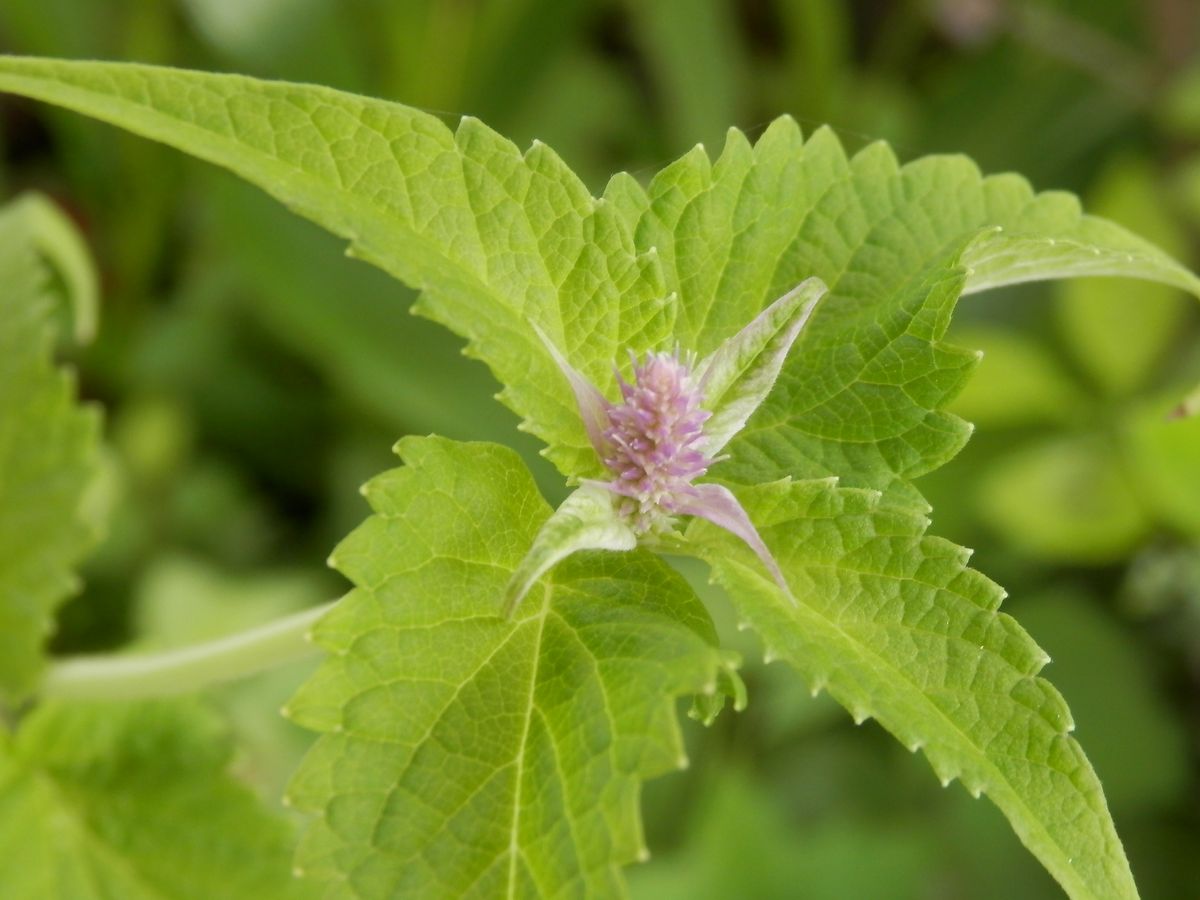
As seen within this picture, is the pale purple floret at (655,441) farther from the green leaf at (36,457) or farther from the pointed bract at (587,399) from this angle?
the green leaf at (36,457)

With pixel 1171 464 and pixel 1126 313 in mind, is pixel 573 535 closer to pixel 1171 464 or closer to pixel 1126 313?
pixel 1171 464

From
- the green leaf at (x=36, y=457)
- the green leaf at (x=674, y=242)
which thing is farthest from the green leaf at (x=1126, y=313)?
the green leaf at (x=36, y=457)

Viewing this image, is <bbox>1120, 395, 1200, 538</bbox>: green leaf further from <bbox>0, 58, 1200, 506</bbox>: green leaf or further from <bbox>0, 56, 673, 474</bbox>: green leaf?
<bbox>0, 56, 673, 474</bbox>: green leaf

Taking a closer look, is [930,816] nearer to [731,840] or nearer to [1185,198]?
[731,840]

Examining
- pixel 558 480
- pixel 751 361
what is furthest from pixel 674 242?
pixel 558 480

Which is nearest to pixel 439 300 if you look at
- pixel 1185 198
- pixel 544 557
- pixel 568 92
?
pixel 544 557
